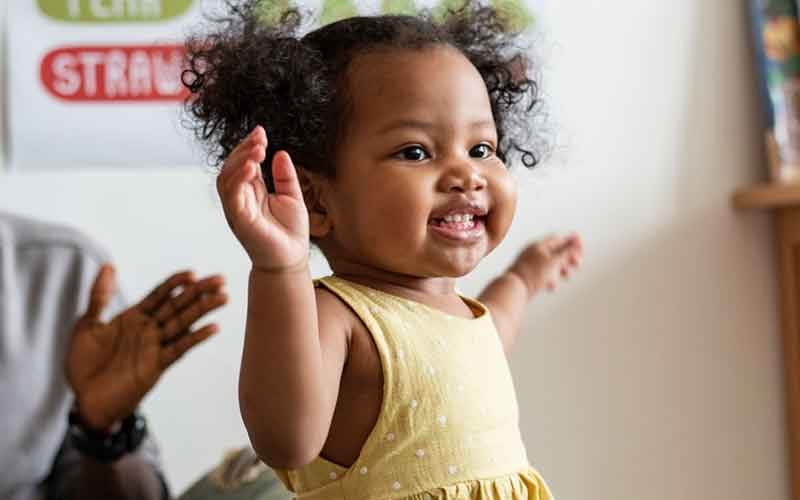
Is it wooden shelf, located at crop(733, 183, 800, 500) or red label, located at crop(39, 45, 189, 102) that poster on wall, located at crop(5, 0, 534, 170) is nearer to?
red label, located at crop(39, 45, 189, 102)

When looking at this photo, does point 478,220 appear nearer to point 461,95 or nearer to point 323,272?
point 461,95

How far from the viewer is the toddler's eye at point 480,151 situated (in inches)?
40.8

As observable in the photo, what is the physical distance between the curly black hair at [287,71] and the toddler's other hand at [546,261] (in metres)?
0.32

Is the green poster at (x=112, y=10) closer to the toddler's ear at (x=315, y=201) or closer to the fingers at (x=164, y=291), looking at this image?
the fingers at (x=164, y=291)

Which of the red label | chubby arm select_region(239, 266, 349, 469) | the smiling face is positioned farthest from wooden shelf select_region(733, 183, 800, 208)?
chubby arm select_region(239, 266, 349, 469)

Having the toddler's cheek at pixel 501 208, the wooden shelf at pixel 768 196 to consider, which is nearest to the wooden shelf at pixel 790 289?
the wooden shelf at pixel 768 196

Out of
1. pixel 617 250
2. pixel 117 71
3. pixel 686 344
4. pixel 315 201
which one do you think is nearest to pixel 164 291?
pixel 315 201

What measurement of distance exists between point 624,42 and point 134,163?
2.47 ft

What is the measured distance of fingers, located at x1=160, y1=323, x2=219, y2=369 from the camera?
1.44 metres

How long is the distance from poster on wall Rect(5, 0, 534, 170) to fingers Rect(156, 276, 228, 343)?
1.74ft

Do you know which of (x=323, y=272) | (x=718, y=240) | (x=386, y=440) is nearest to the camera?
(x=386, y=440)

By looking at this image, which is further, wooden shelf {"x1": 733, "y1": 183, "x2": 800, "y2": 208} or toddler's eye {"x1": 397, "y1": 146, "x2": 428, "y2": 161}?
wooden shelf {"x1": 733, "y1": 183, "x2": 800, "y2": 208}

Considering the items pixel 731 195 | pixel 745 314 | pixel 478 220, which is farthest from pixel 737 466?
pixel 478 220

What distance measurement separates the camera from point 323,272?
1.88 metres
